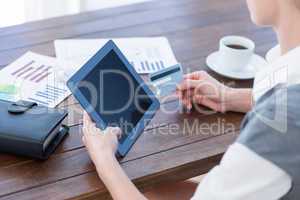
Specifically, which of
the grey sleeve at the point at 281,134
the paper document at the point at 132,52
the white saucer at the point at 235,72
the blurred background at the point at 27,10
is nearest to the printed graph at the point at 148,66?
the paper document at the point at 132,52

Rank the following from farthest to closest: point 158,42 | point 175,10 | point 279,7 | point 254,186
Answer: point 175,10 < point 158,42 < point 279,7 < point 254,186

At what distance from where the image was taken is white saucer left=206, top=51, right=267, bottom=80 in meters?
1.20

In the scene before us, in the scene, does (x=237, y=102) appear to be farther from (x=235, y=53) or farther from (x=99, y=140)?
(x=99, y=140)

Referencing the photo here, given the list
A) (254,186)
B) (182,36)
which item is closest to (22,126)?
(254,186)

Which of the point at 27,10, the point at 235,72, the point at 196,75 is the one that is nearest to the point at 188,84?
the point at 196,75

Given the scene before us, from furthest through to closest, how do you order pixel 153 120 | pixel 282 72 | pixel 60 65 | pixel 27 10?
pixel 27 10, pixel 60 65, pixel 153 120, pixel 282 72

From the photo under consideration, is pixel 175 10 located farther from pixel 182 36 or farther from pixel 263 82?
pixel 263 82

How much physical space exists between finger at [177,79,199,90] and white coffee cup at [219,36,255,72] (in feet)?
0.41

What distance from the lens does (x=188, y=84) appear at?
1.12 m

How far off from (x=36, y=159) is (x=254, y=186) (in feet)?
1.37

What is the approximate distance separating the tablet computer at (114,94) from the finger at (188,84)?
0.08m

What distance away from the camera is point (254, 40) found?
4.43 ft

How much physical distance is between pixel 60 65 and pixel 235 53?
0.42m

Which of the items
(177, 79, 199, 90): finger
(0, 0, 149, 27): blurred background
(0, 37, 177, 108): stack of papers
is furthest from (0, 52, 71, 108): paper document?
(0, 0, 149, 27): blurred background
